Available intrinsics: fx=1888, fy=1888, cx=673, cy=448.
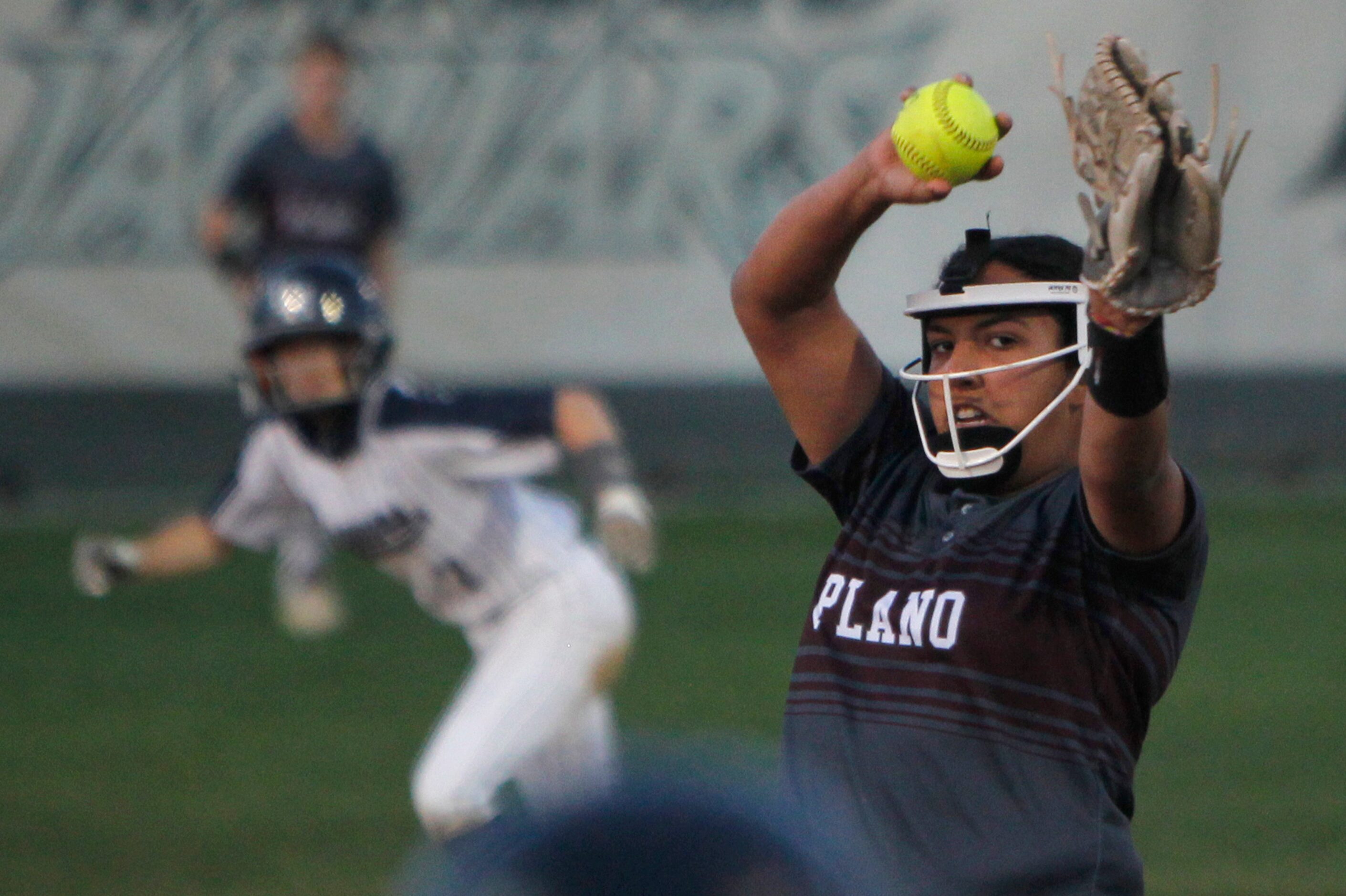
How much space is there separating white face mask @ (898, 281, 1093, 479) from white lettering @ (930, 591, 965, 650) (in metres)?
0.17

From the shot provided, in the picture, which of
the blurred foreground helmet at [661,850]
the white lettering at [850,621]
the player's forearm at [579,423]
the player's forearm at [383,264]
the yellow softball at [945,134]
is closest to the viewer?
the blurred foreground helmet at [661,850]

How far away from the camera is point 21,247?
12.2 meters

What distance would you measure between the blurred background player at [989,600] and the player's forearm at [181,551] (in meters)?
2.98

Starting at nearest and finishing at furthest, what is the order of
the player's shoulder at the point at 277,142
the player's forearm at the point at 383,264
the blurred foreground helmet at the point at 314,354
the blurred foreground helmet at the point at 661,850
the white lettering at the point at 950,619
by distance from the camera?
the blurred foreground helmet at the point at 661,850 → the white lettering at the point at 950,619 → the blurred foreground helmet at the point at 314,354 → the player's shoulder at the point at 277,142 → the player's forearm at the point at 383,264

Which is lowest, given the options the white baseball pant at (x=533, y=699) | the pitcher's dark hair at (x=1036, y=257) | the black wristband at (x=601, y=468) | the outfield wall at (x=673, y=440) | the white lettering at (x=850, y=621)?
the outfield wall at (x=673, y=440)

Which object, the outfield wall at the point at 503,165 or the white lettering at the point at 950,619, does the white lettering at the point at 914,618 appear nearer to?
the white lettering at the point at 950,619

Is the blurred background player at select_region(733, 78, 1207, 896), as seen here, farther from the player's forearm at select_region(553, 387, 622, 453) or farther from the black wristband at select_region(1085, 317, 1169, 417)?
the player's forearm at select_region(553, 387, 622, 453)

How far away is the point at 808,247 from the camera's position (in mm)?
2645

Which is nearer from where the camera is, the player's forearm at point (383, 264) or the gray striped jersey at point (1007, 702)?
the gray striped jersey at point (1007, 702)

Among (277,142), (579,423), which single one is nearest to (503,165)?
(277,142)

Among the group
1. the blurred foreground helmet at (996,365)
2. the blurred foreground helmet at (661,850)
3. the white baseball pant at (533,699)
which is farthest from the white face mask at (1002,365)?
the white baseball pant at (533,699)

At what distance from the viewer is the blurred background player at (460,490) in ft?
16.1

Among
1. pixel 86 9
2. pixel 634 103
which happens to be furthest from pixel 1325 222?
pixel 86 9

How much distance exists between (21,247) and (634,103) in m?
4.07
